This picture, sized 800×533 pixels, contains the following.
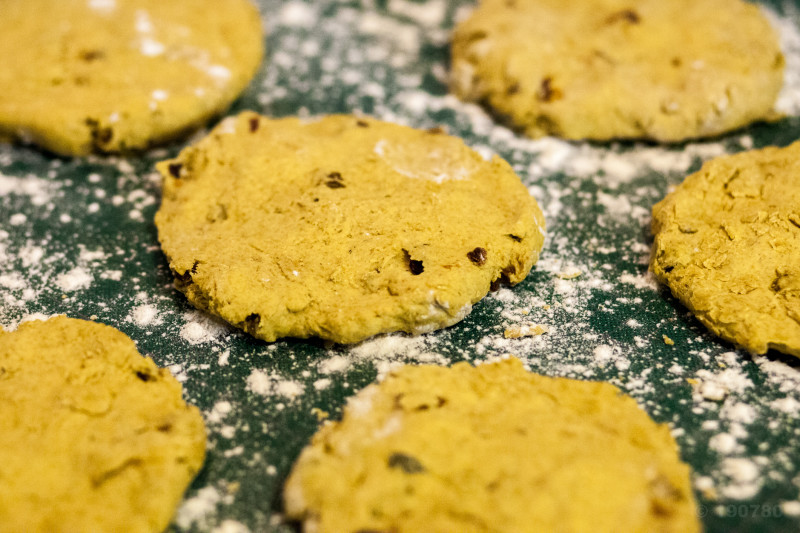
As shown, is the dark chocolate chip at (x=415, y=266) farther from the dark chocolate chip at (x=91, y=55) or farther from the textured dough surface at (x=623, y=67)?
the dark chocolate chip at (x=91, y=55)

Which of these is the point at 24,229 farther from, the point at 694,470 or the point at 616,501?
the point at 694,470

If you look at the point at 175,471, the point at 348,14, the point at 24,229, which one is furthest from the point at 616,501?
the point at 348,14

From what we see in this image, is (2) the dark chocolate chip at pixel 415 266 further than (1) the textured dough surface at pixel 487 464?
Yes

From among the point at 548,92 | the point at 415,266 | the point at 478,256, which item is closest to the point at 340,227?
the point at 415,266

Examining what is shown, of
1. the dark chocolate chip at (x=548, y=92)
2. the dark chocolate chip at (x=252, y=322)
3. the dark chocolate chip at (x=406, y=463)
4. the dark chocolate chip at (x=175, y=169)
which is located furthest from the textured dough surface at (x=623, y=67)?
the dark chocolate chip at (x=406, y=463)

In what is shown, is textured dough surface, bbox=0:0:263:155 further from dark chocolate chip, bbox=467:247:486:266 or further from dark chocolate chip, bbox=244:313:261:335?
dark chocolate chip, bbox=467:247:486:266

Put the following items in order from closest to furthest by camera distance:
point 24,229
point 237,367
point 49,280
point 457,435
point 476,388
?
point 457,435
point 476,388
point 237,367
point 49,280
point 24,229
